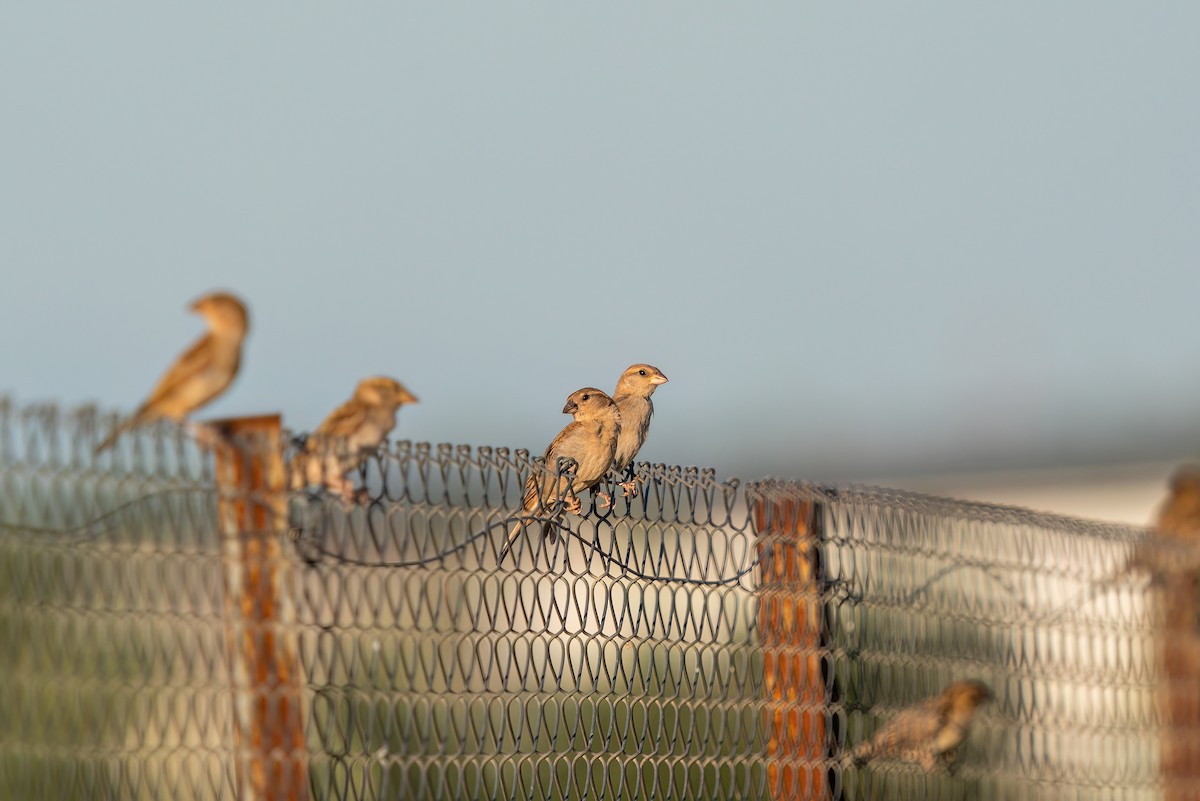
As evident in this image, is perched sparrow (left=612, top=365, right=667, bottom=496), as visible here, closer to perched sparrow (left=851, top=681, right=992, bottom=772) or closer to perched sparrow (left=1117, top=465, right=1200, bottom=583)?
perched sparrow (left=851, top=681, right=992, bottom=772)

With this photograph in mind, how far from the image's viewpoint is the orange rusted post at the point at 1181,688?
6.73 meters

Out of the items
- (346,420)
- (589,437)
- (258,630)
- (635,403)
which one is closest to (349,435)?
(346,420)

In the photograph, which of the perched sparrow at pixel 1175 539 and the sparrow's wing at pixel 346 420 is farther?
the perched sparrow at pixel 1175 539

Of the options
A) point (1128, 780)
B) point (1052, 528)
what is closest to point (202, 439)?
point (1052, 528)

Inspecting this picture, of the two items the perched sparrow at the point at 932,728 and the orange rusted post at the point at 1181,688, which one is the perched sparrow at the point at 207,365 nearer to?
the perched sparrow at the point at 932,728

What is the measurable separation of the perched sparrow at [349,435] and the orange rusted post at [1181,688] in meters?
3.61

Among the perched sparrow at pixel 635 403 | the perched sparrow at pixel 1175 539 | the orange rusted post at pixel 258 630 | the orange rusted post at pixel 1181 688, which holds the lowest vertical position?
the orange rusted post at pixel 258 630

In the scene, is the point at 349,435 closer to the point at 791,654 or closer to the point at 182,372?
the point at 182,372

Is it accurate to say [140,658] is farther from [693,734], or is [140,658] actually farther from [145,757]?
[693,734]

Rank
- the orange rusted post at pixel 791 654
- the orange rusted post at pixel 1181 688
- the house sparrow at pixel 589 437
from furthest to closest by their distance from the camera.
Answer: the orange rusted post at pixel 1181 688 < the house sparrow at pixel 589 437 < the orange rusted post at pixel 791 654

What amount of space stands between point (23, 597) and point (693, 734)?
2.31 meters

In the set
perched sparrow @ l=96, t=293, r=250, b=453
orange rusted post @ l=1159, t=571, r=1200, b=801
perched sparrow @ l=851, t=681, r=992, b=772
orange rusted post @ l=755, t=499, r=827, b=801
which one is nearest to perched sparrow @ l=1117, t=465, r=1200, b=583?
orange rusted post @ l=1159, t=571, r=1200, b=801

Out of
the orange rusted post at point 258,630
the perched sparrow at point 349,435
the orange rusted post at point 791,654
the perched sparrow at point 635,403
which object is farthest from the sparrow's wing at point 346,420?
the perched sparrow at point 635,403

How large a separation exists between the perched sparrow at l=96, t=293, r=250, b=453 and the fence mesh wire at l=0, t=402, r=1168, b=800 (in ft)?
1.46
